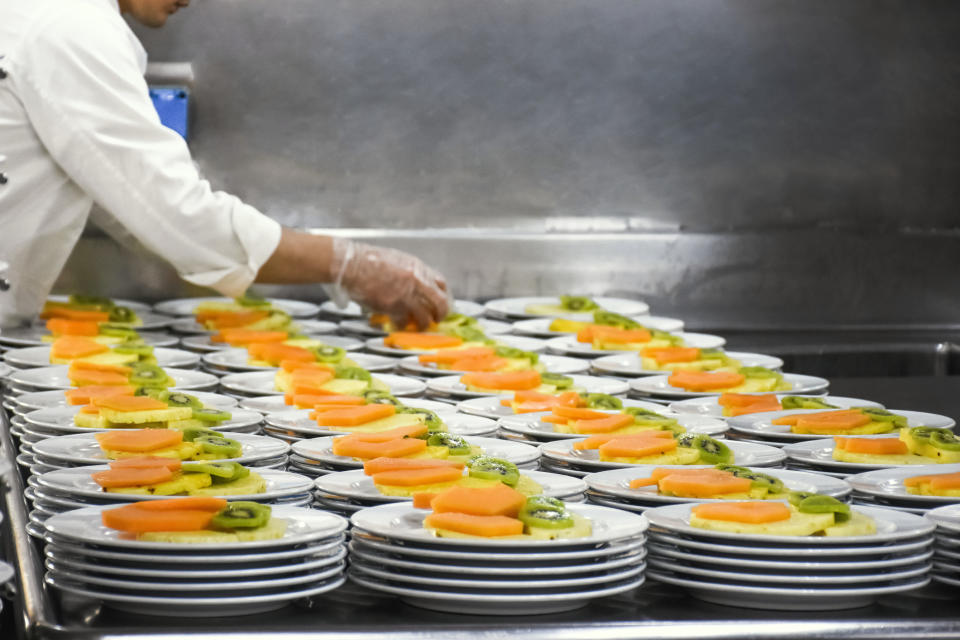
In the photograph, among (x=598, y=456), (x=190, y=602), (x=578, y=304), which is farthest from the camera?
(x=578, y=304)

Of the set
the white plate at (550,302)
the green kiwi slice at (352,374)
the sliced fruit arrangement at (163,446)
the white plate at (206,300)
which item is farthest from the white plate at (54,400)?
the white plate at (550,302)

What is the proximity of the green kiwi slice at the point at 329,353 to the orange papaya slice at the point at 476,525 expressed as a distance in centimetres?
138

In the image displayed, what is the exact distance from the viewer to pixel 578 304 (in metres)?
3.73

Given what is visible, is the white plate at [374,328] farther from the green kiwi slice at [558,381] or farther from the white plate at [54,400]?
the white plate at [54,400]

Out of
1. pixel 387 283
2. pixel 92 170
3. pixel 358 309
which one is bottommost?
pixel 358 309

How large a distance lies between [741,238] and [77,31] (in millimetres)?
2147

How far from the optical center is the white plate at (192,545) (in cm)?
141

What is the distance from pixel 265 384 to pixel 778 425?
3.38 ft

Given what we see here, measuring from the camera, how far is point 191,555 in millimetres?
1414

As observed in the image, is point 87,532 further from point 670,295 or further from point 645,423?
point 670,295

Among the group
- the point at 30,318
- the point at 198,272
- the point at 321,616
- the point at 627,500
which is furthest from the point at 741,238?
the point at 321,616

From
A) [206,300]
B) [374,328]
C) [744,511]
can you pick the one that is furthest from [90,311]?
[744,511]

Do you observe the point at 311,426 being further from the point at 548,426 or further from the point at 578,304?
the point at 578,304

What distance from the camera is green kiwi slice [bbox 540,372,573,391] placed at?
2.64 m
